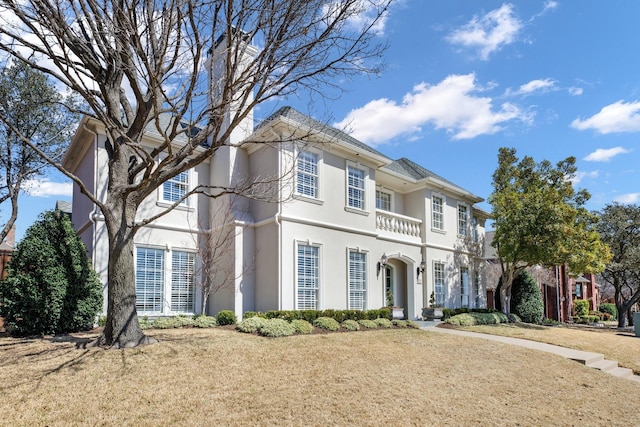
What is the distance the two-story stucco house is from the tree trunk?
4.09 meters

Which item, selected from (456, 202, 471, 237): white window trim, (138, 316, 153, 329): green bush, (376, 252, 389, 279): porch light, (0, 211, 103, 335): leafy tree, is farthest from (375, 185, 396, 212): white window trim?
(0, 211, 103, 335): leafy tree

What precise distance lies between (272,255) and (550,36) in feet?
32.8

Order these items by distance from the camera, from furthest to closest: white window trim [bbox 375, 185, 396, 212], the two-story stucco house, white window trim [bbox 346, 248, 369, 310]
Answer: white window trim [bbox 375, 185, 396, 212], white window trim [bbox 346, 248, 369, 310], the two-story stucco house

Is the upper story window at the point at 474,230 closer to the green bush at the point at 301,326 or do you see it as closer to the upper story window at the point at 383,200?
the upper story window at the point at 383,200

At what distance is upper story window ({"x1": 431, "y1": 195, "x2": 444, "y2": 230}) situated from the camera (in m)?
19.7

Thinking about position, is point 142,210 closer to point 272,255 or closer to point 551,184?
point 272,255

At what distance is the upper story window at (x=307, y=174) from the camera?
1449 centimetres

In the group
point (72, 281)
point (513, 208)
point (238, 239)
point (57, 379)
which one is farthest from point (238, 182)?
point (513, 208)

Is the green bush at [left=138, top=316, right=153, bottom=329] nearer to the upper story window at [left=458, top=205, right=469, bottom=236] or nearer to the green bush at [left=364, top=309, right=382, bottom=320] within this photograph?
the green bush at [left=364, top=309, right=382, bottom=320]

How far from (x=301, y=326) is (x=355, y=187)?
639 cm

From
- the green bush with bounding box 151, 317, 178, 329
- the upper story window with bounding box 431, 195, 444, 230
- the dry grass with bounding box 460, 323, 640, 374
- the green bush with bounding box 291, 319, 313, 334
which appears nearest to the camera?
the green bush with bounding box 291, 319, 313, 334

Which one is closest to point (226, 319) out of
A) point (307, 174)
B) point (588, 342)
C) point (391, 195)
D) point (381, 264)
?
point (307, 174)

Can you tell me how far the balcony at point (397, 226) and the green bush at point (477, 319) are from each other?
3.65m

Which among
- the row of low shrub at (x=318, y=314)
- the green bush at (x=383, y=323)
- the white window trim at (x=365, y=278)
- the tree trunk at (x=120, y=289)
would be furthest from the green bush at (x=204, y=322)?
the green bush at (x=383, y=323)
